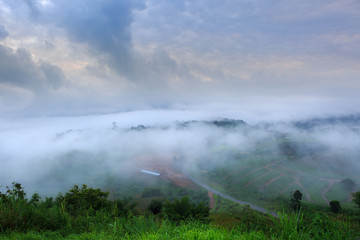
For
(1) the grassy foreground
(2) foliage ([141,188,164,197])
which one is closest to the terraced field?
(2) foliage ([141,188,164,197])

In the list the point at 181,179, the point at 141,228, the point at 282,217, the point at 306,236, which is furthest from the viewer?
the point at 181,179

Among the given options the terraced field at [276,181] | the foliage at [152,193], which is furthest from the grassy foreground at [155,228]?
the foliage at [152,193]

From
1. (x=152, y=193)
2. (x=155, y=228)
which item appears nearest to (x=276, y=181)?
(x=152, y=193)

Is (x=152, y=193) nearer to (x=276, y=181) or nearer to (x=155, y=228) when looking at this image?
(x=276, y=181)

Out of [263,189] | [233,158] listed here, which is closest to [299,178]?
[263,189]

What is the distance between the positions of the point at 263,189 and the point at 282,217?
11692 centimetres

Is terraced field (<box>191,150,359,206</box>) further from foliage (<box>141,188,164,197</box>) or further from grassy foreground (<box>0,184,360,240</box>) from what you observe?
grassy foreground (<box>0,184,360,240</box>)

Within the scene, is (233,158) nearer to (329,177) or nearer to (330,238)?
(329,177)

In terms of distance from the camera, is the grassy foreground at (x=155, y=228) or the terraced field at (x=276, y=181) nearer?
the grassy foreground at (x=155, y=228)

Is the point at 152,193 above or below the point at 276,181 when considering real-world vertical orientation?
below

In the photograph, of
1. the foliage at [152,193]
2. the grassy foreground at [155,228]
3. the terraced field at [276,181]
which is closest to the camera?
the grassy foreground at [155,228]

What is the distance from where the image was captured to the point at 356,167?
469 feet

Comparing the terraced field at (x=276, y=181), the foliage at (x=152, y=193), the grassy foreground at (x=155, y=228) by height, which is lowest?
the foliage at (x=152, y=193)

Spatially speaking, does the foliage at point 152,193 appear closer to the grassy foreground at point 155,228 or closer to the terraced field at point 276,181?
the terraced field at point 276,181
